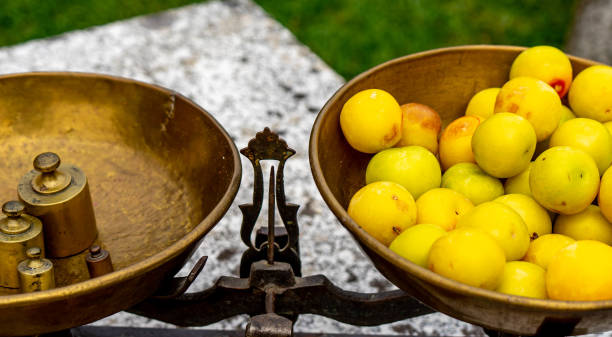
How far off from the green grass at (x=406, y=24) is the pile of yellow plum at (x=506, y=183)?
64.8 inches

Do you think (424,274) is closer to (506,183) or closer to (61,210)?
(506,183)

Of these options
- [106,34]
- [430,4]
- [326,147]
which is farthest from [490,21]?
[326,147]

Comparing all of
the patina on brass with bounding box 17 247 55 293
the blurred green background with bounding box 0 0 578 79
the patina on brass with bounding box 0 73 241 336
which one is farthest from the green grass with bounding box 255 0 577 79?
the patina on brass with bounding box 17 247 55 293

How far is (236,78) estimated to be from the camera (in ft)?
6.68

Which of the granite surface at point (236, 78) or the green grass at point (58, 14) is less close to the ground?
the green grass at point (58, 14)

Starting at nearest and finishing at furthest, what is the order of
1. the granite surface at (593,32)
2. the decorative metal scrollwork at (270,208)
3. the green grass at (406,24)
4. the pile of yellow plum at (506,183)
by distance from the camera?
the pile of yellow plum at (506,183)
the decorative metal scrollwork at (270,208)
the granite surface at (593,32)
the green grass at (406,24)

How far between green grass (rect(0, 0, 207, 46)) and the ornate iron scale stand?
6.97 ft

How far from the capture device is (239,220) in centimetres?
163

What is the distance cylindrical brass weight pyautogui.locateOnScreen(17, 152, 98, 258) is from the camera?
0.92m

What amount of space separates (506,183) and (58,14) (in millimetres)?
2550

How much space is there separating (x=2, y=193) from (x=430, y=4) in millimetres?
2477

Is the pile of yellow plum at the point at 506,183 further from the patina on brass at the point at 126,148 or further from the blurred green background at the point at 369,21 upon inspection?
the blurred green background at the point at 369,21

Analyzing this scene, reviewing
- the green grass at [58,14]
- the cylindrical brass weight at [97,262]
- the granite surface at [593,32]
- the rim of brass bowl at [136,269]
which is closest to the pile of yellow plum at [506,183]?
the rim of brass bowl at [136,269]

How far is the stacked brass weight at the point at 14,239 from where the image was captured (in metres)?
0.88
